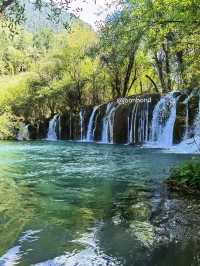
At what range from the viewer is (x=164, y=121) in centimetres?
3008

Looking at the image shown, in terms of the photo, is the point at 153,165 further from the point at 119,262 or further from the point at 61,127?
the point at 61,127

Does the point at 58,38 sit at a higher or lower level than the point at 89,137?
higher

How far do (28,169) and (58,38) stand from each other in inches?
1349

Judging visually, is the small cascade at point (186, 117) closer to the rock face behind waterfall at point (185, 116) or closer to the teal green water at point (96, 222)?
the rock face behind waterfall at point (185, 116)

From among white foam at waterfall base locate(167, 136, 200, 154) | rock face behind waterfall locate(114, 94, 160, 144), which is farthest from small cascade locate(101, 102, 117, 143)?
white foam at waterfall base locate(167, 136, 200, 154)

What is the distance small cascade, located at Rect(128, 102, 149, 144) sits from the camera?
3142 centimetres

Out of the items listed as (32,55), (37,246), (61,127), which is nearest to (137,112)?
(61,127)

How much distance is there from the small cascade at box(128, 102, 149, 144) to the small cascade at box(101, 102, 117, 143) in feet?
6.63

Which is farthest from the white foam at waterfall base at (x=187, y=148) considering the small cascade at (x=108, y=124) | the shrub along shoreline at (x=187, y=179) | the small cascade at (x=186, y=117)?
the shrub along shoreline at (x=187, y=179)

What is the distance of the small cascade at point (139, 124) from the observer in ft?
103

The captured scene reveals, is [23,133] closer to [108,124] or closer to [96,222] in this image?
[108,124]

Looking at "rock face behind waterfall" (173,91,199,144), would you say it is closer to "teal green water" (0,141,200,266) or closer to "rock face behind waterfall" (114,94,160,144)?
"rock face behind waterfall" (114,94,160,144)

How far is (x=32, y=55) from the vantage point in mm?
63531

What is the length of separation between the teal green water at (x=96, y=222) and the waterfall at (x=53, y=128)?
27805 mm
